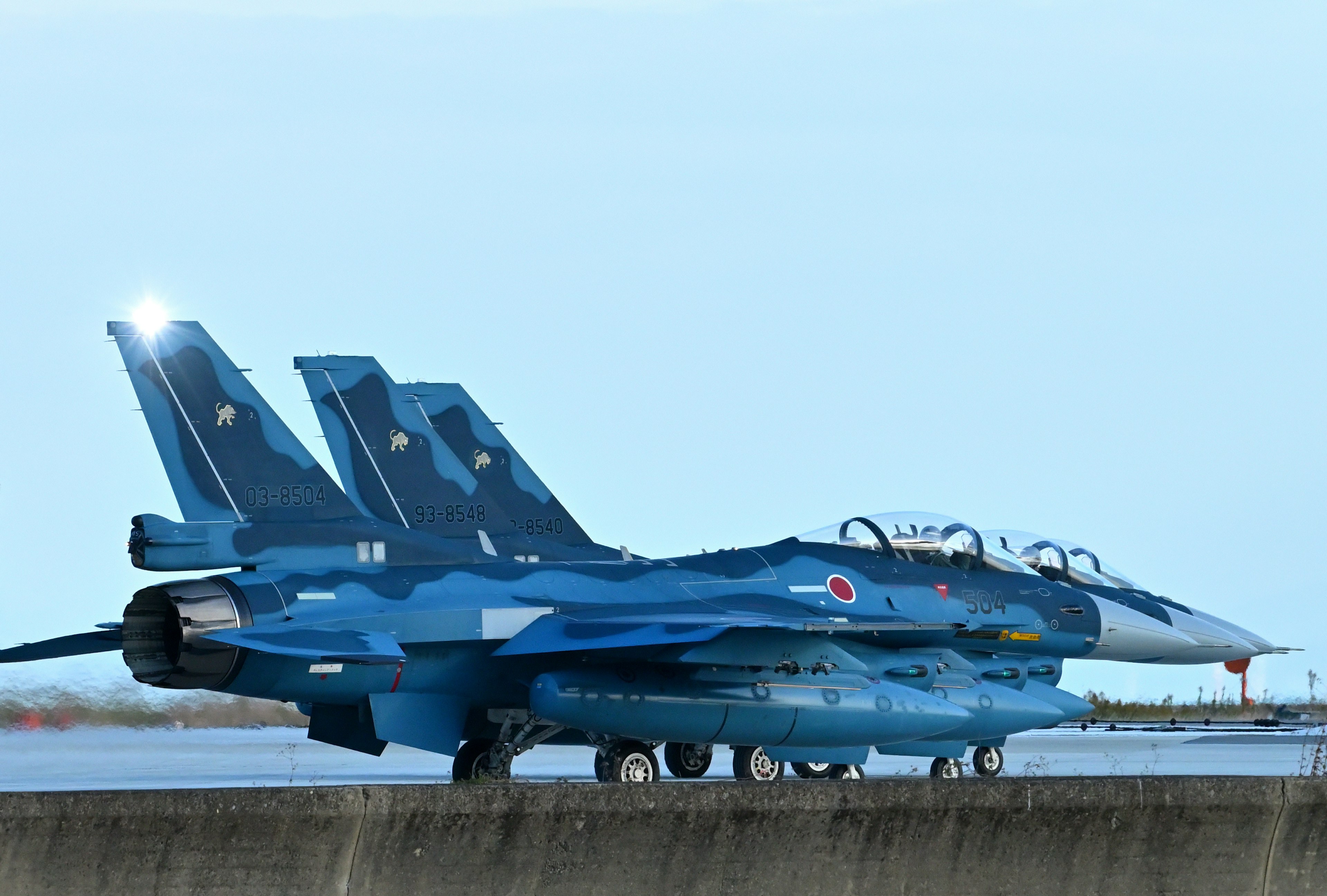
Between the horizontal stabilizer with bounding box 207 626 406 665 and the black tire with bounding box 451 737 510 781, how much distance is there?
2290mm

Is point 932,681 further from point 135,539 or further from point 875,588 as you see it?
point 135,539

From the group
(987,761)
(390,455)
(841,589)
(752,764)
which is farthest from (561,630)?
(390,455)

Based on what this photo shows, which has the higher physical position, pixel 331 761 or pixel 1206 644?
pixel 1206 644

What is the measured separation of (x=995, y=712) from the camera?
15859 millimetres

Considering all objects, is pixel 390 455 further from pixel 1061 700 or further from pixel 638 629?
pixel 1061 700

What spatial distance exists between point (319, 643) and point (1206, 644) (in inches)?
414

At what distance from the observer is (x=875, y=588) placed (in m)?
16.5

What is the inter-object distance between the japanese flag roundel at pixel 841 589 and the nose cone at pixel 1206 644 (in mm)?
4275

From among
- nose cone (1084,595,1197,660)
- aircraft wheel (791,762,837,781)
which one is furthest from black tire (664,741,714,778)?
nose cone (1084,595,1197,660)

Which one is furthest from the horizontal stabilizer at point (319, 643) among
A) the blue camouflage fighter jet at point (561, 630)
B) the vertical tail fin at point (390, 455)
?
the vertical tail fin at point (390, 455)

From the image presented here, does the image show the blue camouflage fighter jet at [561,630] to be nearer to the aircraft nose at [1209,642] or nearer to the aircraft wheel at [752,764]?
the aircraft wheel at [752,764]

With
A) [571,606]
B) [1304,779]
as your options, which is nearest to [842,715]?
[571,606]

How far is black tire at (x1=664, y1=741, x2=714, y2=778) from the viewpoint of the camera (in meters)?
16.7

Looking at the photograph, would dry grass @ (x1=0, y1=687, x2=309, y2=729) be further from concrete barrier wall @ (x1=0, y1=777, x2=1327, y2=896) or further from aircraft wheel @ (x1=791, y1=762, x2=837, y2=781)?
concrete barrier wall @ (x1=0, y1=777, x2=1327, y2=896)
